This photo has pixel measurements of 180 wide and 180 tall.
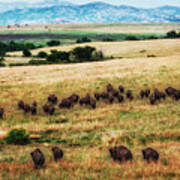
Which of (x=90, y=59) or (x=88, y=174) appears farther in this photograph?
(x=90, y=59)

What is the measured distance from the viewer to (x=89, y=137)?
52.3 ft

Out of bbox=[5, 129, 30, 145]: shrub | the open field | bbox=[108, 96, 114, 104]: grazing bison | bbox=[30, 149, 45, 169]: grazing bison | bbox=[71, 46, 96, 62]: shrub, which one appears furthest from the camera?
bbox=[71, 46, 96, 62]: shrub

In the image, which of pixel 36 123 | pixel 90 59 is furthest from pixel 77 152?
pixel 90 59

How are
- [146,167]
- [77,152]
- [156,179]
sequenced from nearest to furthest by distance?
[156,179], [146,167], [77,152]

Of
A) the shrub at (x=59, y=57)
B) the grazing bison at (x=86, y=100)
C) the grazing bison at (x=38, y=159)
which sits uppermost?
the grazing bison at (x=38, y=159)

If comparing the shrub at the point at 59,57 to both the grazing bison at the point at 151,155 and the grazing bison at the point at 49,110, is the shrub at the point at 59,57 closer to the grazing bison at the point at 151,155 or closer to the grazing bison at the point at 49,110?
the grazing bison at the point at 49,110

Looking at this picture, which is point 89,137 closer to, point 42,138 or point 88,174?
point 42,138

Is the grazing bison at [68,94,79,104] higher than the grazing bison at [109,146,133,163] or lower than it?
lower

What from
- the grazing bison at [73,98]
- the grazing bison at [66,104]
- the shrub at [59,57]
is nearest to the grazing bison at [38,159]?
the grazing bison at [66,104]

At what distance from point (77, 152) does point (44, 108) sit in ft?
30.5

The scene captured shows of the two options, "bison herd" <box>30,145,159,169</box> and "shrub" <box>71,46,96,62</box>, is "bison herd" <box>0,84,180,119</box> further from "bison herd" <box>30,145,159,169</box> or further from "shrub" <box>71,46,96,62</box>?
"shrub" <box>71,46,96,62</box>

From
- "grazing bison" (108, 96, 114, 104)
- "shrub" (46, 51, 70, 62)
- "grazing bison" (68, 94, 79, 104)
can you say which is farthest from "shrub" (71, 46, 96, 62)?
"grazing bison" (108, 96, 114, 104)

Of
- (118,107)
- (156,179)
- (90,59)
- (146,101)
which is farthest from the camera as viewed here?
(90,59)

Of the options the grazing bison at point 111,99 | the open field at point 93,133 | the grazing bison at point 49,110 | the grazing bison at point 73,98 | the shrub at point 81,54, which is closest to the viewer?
the open field at point 93,133
